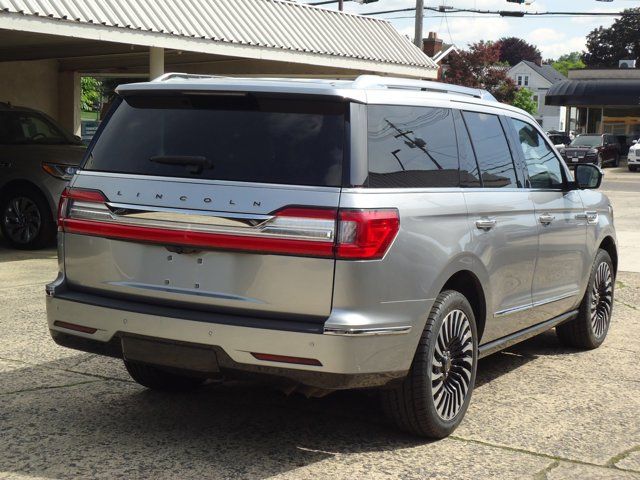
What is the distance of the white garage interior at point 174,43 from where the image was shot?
1262 centimetres

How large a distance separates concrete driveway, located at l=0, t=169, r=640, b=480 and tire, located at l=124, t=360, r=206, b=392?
2.2 inches

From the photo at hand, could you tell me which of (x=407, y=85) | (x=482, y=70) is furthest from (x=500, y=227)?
(x=482, y=70)

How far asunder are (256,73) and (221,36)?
556 centimetres

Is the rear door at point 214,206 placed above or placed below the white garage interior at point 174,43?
below

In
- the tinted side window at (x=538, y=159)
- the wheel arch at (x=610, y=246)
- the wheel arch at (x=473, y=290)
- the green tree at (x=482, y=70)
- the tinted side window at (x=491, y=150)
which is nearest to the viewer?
the wheel arch at (x=473, y=290)

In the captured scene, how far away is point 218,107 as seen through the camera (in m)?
4.76

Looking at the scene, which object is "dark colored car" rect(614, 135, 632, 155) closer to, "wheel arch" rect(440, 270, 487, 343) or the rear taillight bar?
"wheel arch" rect(440, 270, 487, 343)

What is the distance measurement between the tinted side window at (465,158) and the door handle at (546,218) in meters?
0.86

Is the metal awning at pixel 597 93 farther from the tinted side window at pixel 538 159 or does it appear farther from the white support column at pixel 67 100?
the tinted side window at pixel 538 159

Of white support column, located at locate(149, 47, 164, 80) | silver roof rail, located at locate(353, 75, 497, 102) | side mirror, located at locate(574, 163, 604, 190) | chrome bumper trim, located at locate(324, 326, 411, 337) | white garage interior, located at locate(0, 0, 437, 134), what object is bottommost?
chrome bumper trim, located at locate(324, 326, 411, 337)

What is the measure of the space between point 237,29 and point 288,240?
1138cm

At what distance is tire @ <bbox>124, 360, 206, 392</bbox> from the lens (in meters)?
5.70

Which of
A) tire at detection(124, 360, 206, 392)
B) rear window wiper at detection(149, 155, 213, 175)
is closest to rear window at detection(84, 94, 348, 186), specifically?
rear window wiper at detection(149, 155, 213, 175)

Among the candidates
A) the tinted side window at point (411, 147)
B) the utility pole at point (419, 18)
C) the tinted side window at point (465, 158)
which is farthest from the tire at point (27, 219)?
the utility pole at point (419, 18)
